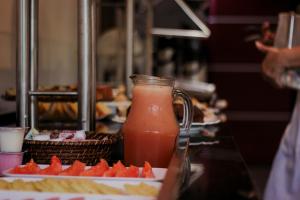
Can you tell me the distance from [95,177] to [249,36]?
574 centimetres

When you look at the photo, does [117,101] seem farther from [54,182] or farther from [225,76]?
[225,76]

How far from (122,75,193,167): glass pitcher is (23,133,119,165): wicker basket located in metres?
0.07

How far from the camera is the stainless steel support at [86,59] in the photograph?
147cm

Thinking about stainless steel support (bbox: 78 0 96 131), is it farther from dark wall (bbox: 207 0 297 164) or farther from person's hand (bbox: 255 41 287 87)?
dark wall (bbox: 207 0 297 164)

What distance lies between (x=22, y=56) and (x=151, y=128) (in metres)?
0.40

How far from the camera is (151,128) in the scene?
1298 millimetres

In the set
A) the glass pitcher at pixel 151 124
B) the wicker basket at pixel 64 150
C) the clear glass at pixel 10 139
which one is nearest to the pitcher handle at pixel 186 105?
the glass pitcher at pixel 151 124

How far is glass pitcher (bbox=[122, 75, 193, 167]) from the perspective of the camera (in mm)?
1293

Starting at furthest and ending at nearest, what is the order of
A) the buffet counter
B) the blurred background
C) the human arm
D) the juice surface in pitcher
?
the blurred background → the human arm → the juice surface in pitcher → the buffet counter

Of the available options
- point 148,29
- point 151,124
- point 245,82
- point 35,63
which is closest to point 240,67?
point 245,82

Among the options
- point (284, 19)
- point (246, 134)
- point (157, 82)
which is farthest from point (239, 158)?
point (246, 134)

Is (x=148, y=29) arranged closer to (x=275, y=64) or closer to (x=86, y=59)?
(x=275, y=64)

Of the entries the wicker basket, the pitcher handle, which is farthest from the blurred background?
the wicker basket

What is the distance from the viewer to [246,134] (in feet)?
21.7
